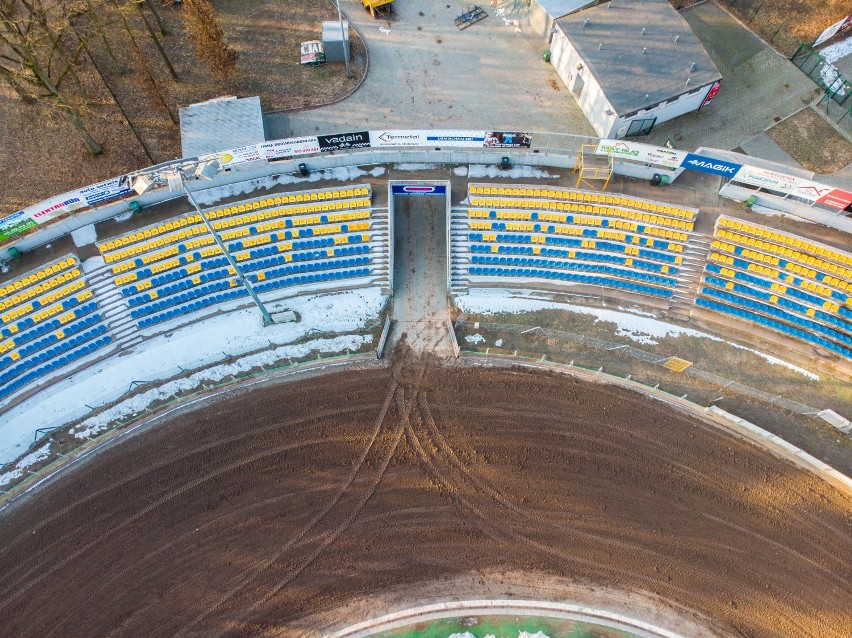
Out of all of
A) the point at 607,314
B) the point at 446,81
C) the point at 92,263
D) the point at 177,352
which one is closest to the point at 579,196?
the point at 607,314

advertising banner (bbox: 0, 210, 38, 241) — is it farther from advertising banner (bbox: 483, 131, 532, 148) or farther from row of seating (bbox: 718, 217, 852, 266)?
row of seating (bbox: 718, 217, 852, 266)

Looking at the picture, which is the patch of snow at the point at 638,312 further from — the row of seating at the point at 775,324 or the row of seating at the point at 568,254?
the row of seating at the point at 775,324

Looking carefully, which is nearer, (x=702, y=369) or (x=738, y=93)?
(x=702, y=369)

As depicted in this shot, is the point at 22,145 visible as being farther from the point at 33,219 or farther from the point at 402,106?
the point at 402,106

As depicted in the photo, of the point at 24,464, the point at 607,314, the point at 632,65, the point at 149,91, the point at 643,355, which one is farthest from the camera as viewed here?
the point at 632,65

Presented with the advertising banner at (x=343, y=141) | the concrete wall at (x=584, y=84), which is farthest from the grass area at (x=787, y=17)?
the advertising banner at (x=343, y=141)

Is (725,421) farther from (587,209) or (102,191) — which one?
(102,191)

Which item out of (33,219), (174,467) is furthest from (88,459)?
(33,219)

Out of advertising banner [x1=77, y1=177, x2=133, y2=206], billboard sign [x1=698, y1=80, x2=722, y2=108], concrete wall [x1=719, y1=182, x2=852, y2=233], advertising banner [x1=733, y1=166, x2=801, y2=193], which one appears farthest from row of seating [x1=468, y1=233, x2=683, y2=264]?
advertising banner [x1=77, y1=177, x2=133, y2=206]
